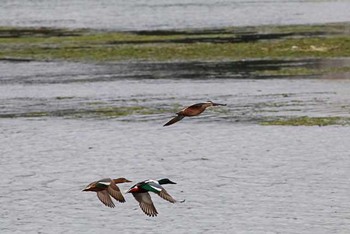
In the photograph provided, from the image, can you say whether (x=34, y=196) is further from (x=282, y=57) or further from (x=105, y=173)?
(x=282, y=57)

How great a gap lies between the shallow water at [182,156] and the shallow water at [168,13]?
2865 cm

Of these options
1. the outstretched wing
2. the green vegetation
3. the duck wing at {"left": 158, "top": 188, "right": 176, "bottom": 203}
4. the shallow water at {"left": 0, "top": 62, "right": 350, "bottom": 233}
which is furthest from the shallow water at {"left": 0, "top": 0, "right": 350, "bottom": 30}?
the duck wing at {"left": 158, "top": 188, "right": 176, "bottom": 203}

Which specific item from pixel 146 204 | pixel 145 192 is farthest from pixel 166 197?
pixel 145 192

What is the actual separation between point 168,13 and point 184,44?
2876 cm

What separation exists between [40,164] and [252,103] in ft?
35.7

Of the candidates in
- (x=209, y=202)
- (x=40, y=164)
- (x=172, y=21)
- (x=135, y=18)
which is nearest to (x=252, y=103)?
(x=40, y=164)

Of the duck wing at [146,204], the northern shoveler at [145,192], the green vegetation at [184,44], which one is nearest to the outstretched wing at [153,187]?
the northern shoveler at [145,192]

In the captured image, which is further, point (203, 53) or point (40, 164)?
point (203, 53)

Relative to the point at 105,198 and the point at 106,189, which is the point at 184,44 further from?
the point at 105,198

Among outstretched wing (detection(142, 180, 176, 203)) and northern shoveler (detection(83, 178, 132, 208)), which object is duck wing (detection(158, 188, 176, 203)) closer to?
outstretched wing (detection(142, 180, 176, 203))

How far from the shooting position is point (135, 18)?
81.3 m

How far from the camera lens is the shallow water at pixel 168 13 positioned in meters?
74.5

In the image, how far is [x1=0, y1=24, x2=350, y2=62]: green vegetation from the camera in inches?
2080

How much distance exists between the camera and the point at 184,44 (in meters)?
57.2
